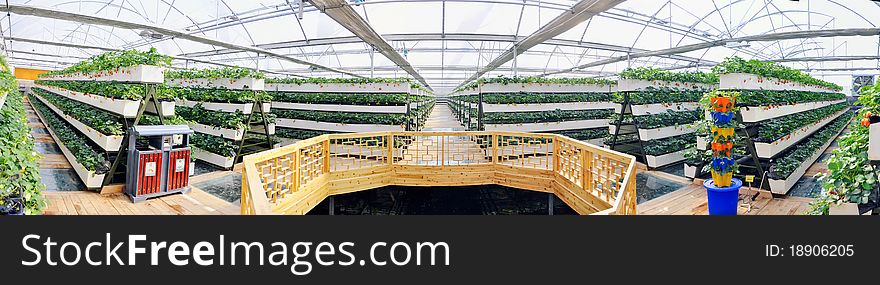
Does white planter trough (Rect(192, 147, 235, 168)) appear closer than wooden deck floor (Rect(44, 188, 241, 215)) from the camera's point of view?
No

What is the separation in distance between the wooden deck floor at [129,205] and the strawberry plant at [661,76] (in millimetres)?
6304

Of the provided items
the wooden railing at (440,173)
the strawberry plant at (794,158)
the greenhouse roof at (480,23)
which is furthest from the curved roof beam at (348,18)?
the strawberry plant at (794,158)

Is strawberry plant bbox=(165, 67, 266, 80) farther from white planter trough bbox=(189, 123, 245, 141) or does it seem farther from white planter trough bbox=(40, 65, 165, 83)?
white planter trough bbox=(40, 65, 165, 83)

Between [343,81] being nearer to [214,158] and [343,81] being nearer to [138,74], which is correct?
[214,158]

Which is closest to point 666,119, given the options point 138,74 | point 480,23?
point 480,23

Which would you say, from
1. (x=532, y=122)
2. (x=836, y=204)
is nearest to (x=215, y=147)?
(x=532, y=122)

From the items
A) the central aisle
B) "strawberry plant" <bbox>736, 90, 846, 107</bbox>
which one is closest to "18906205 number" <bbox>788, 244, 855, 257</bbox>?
"strawberry plant" <bbox>736, 90, 846, 107</bbox>

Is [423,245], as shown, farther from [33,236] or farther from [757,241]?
[33,236]

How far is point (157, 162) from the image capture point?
16.0 ft

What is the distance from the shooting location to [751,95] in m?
5.30

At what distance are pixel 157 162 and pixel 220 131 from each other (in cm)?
231

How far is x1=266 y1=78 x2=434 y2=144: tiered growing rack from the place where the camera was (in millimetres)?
7590

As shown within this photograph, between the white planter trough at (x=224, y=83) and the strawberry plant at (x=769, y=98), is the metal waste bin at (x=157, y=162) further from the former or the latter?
the strawberry plant at (x=769, y=98)

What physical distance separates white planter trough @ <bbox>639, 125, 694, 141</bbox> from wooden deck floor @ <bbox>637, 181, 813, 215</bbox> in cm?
157
